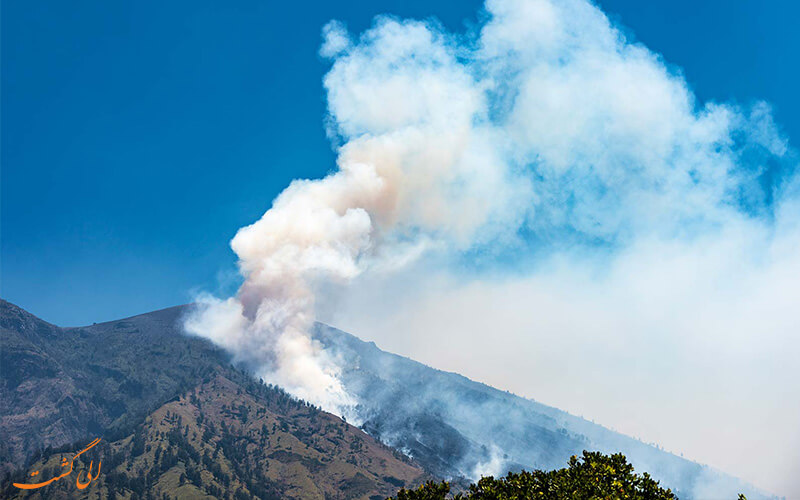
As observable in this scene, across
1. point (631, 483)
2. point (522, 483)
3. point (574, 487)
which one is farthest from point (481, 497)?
point (631, 483)

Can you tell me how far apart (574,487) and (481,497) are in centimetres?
776

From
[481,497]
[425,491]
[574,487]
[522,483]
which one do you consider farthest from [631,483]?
[425,491]

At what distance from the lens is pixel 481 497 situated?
46.9m

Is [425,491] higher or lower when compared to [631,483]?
lower

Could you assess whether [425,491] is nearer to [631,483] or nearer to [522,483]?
[522,483]

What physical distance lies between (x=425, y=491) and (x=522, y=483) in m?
8.66

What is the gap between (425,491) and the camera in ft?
153

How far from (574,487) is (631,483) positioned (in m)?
5.71

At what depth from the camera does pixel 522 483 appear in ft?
158

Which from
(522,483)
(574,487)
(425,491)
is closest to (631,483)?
(574,487)

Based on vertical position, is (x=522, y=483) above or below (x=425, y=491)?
above

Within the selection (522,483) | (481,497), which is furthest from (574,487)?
(481,497)

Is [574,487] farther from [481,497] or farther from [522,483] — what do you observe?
[481,497]

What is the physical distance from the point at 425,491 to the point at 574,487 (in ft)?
40.5
